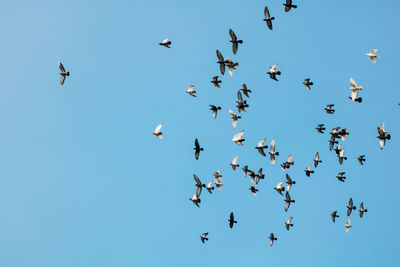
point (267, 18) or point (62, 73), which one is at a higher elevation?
point (267, 18)

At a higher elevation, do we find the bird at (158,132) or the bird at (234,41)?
the bird at (234,41)

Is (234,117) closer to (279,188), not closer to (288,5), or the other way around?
(279,188)

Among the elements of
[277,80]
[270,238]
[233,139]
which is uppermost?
[277,80]

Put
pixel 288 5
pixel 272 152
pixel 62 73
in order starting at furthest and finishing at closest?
1. pixel 272 152
2. pixel 62 73
3. pixel 288 5

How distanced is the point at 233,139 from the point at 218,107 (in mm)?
3799

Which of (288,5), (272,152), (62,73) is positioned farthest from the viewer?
(272,152)

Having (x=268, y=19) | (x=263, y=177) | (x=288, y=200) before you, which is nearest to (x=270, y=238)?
(x=288, y=200)

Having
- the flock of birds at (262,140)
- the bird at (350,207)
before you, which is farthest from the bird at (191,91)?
the bird at (350,207)

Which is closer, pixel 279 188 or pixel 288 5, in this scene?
pixel 288 5

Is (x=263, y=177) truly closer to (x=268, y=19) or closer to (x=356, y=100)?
(x=356, y=100)

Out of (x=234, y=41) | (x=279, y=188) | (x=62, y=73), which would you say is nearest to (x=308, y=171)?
(x=279, y=188)

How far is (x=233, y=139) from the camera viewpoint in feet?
209

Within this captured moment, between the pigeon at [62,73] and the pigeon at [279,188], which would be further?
the pigeon at [279,188]

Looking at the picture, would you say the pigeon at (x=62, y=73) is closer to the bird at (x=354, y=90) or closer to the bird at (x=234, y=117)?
the bird at (x=234, y=117)
